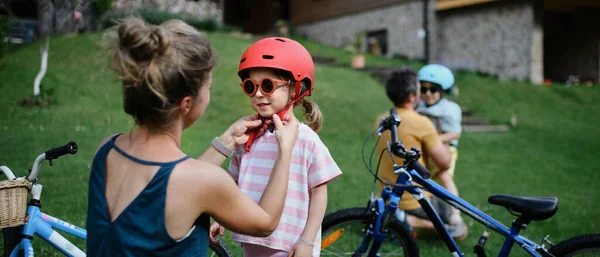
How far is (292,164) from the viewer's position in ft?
7.54

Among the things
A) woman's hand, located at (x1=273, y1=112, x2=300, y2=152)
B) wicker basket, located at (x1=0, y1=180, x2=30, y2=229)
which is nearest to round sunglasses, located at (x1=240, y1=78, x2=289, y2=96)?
woman's hand, located at (x1=273, y1=112, x2=300, y2=152)

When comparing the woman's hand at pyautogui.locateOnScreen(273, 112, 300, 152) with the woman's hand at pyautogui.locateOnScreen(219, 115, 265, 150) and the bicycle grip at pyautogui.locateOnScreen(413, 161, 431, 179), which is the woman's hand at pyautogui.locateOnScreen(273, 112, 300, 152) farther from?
the bicycle grip at pyautogui.locateOnScreen(413, 161, 431, 179)

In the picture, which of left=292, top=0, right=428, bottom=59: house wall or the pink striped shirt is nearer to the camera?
the pink striped shirt

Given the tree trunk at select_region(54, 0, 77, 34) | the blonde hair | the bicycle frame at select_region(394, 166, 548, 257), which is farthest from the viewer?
the tree trunk at select_region(54, 0, 77, 34)

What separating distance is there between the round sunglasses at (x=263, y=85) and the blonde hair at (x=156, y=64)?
1.92 feet

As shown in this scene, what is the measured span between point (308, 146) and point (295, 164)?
101 mm

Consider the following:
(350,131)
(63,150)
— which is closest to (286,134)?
(63,150)

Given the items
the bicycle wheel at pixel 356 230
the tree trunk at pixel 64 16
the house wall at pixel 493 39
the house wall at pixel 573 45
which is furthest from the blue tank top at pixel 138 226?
the house wall at pixel 573 45

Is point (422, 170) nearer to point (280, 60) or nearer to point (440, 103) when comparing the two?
point (280, 60)


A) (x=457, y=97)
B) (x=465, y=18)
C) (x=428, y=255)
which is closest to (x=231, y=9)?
(x=465, y=18)

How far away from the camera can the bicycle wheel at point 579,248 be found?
2988 millimetres

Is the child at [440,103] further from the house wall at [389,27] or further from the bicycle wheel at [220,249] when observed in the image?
the house wall at [389,27]

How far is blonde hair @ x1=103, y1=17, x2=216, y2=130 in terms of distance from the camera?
1.58m

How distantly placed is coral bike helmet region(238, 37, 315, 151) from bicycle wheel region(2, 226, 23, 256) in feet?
4.81
